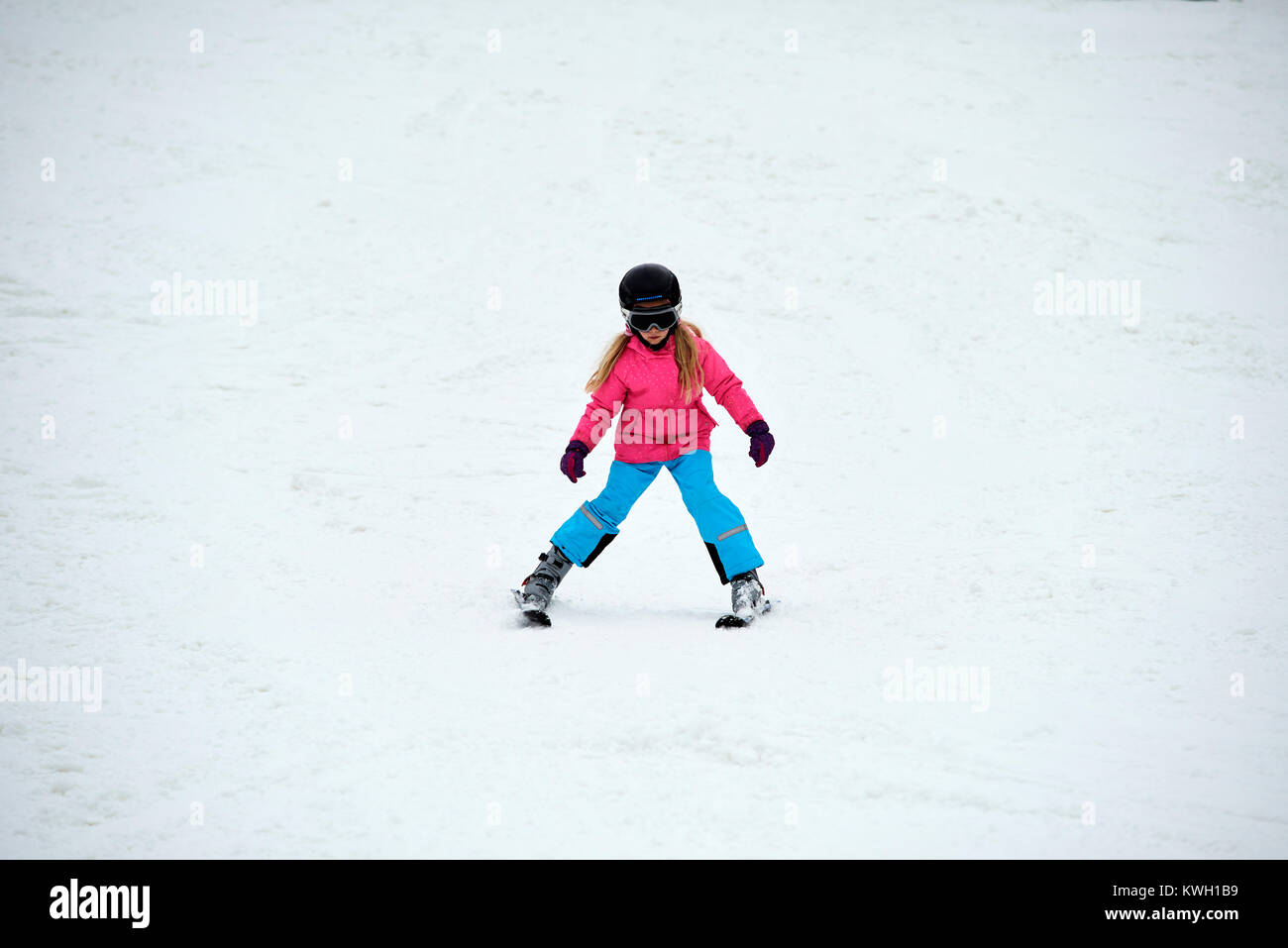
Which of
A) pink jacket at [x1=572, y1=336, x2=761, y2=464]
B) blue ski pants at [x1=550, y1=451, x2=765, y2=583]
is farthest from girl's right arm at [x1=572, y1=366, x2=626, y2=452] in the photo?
blue ski pants at [x1=550, y1=451, x2=765, y2=583]

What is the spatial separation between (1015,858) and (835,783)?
613 millimetres

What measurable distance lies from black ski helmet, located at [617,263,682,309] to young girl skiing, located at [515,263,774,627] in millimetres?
36

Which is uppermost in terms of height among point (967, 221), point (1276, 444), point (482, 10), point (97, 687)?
point (482, 10)

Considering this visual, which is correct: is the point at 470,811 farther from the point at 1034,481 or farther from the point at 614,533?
the point at 1034,481

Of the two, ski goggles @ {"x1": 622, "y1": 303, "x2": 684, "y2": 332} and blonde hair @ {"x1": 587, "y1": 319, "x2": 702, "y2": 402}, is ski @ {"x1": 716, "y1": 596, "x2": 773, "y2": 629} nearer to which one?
blonde hair @ {"x1": 587, "y1": 319, "x2": 702, "y2": 402}

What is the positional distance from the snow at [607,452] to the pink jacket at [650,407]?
88cm

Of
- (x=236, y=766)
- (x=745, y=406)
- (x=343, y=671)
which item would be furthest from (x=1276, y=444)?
(x=236, y=766)

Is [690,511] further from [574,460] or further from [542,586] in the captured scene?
[542,586]

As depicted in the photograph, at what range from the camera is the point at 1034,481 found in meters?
7.06

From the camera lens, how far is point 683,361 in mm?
5098

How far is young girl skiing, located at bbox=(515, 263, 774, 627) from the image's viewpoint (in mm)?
5066

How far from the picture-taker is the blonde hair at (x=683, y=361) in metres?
5.10

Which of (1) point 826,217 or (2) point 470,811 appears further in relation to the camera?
(1) point 826,217

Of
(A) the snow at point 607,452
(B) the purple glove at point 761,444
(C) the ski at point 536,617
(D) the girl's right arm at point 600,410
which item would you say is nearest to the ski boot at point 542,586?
(C) the ski at point 536,617
